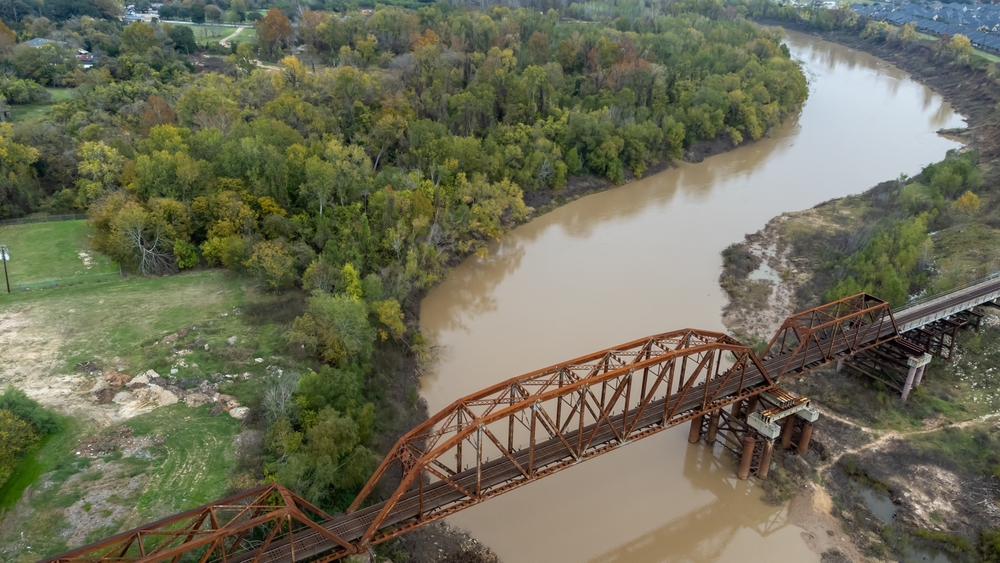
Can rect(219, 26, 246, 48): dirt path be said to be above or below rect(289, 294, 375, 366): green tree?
above

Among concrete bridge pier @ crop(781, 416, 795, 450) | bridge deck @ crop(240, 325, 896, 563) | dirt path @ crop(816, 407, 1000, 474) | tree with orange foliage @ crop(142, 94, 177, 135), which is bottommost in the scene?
dirt path @ crop(816, 407, 1000, 474)

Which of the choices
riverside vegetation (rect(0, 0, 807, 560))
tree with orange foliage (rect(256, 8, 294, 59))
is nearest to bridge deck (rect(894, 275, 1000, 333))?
riverside vegetation (rect(0, 0, 807, 560))

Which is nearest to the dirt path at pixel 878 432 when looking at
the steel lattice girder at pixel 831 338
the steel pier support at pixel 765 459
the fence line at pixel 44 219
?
the steel pier support at pixel 765 459

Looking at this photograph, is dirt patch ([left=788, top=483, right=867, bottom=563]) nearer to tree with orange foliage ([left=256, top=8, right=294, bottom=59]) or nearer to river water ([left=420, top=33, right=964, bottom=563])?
river water ([left=420, top=33, right=964, bottom=563])

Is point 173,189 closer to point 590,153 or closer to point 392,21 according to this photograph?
point 590,153

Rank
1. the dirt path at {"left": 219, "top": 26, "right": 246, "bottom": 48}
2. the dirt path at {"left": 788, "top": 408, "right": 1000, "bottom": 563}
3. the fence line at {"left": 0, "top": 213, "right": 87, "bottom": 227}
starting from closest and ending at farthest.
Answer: the dirt path at {"left": 788, "top": 408, "right": 1000, "bottom": 563} → the fence line at {"left": 0, "top": 213, "right": 87, "bottom": 227} → the dirt path at {"left": 219, "top": 26, "right": 246, "bottom": 48}

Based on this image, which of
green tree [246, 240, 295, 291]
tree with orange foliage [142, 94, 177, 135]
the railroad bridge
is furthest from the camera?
tree with orange foliage [142, 94, 177, 135]
